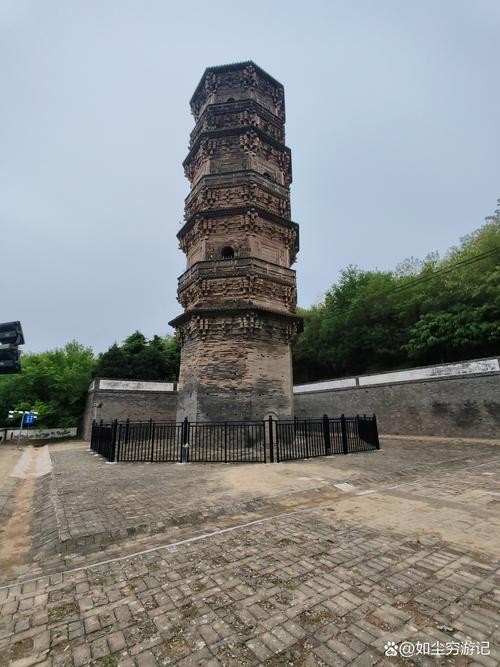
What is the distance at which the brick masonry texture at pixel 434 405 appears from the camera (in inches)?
636

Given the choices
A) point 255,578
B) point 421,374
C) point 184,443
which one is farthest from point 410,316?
point 255,578

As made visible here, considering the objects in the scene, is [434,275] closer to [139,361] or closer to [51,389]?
[139,361]

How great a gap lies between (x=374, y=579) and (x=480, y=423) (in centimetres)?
1690

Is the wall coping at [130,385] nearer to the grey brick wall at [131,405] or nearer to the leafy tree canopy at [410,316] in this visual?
the grey brick wall at [131,405]

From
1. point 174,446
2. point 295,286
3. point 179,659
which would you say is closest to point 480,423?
point 295,286

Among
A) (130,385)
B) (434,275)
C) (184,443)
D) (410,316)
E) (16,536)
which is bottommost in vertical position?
(16,536)

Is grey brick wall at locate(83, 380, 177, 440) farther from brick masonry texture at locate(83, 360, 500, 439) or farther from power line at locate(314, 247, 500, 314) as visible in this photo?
power line at locate(314, 247, 500, 314)

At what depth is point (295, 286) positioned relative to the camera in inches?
677

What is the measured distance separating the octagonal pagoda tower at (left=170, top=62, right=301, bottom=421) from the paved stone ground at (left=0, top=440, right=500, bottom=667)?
8.04 m

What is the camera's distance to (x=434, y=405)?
18.1 m

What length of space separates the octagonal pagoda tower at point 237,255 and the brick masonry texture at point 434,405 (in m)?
8.39

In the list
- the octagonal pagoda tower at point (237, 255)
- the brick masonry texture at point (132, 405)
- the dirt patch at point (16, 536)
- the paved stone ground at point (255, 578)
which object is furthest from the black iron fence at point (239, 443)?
the brick masonry texture at point (132, 405)

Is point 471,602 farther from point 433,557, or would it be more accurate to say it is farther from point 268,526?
point 268,526

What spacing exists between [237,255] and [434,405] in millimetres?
13779
